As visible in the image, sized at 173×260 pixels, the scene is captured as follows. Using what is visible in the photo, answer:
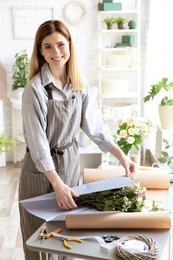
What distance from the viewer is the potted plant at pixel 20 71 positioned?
15.2ft

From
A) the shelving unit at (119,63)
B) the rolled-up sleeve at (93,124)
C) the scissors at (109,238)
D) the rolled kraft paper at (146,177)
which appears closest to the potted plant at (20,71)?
the shelving unit at (119,63)

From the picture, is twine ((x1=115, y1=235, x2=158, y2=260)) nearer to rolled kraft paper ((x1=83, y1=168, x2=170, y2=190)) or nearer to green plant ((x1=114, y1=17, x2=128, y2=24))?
rolled kraft paper ((x1=83, y1=168, x2=170, y2=190))

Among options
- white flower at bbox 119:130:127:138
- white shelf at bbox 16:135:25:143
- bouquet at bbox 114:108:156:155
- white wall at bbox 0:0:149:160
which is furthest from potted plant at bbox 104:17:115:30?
white flower at bbox 119:130:127:138

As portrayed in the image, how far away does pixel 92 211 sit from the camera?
1669mm

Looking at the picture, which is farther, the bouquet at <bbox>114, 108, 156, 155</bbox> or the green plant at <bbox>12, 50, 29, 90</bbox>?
the green plant at <bbox>12, 50, 29, 90</bbox>

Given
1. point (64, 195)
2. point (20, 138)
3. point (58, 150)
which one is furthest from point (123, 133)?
point (20, 138)

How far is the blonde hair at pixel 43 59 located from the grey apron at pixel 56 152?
0.08 metres

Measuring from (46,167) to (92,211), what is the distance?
0.88 feet

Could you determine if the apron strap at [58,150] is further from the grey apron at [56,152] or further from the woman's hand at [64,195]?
the woman's hand at [64,195]

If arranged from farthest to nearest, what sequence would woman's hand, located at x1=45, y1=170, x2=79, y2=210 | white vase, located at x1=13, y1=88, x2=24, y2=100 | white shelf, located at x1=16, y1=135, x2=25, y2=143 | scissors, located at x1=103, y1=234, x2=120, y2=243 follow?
white shelf, located at x1=16, y1=135, x2=25, y2=143, white vase, located at x1=13, y1=88, x2=24, y2=100, woman's hand, located at x1=45, y1=170, x2=79, y2=210, scissors, located at x1=103, y1=234, x2=120, y2=243

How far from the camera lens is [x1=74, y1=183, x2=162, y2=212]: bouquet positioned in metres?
1.69

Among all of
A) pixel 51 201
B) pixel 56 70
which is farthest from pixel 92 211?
pixel 56 70

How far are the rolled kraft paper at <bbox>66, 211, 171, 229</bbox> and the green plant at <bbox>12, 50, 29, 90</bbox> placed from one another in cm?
324

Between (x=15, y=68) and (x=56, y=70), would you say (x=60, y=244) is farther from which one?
(x=15, y=68)
